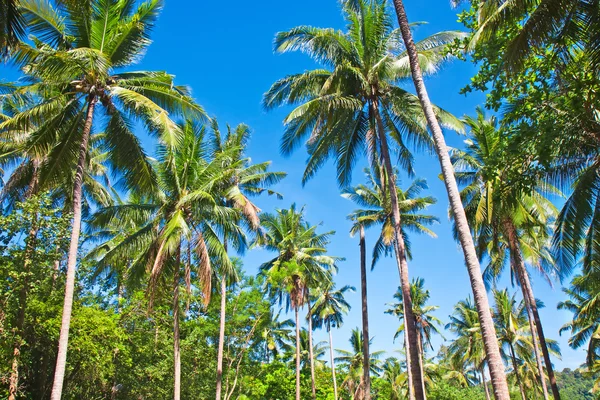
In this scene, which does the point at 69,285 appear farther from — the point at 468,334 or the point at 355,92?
the point at 468,334

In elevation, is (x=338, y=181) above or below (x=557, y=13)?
above

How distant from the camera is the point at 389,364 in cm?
4409

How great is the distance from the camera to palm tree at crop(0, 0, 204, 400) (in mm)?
11094

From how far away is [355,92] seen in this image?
47.4ft

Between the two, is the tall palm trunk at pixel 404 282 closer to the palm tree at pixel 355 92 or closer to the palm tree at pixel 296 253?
the palm tree at pixel 355 92

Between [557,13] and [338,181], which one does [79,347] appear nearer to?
[338,181]

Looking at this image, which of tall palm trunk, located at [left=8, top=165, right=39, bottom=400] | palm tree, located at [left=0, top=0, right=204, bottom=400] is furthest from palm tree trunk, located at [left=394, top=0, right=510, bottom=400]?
tall palm trunk, located at [left=8, top=165, right=39, bottom=400]

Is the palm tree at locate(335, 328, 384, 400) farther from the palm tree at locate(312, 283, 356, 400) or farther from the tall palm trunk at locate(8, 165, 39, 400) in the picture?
the tall palm trunk at locate(8, 165, 39, 400)

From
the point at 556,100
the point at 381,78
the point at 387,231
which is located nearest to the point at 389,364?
the point at 387,231

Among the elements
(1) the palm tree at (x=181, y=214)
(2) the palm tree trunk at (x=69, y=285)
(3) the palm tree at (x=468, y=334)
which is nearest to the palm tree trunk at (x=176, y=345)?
(1) the palm tree at (x=181, y=214)

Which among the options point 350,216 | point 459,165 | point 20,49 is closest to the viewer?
point 20,49

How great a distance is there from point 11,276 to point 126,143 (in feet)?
18.9

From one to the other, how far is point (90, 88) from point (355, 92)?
7.96 meters

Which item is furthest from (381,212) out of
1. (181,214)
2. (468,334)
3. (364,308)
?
(468,334)
